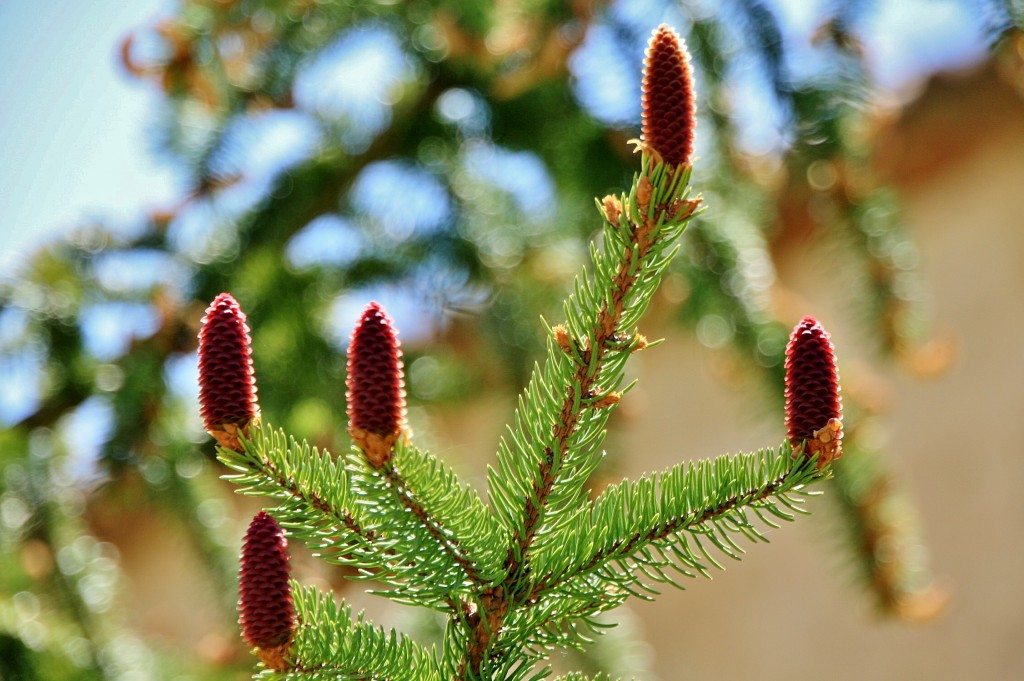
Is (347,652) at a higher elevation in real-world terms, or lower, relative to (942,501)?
higher

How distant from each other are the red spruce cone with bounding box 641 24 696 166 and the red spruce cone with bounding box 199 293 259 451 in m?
0.15

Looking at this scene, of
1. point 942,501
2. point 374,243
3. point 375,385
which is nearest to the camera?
point 375,385

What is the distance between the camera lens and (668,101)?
344mm

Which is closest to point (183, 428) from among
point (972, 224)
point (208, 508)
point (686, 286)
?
point (208, 508)

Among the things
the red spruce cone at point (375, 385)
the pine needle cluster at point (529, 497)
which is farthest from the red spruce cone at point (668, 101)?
the red spruce cone at point (375, 385)

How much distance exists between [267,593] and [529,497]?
0.33ft

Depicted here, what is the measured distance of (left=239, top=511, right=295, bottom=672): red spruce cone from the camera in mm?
357

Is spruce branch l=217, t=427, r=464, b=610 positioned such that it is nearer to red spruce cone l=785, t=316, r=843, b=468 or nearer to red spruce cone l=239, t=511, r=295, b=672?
red spruce cone l=239, t=511, r=295, b=672

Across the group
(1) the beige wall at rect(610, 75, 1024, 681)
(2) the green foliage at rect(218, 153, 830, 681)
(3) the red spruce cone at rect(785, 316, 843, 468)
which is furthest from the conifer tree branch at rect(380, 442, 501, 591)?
(1) the beige wall at rect(610, 75, 1024, 681)

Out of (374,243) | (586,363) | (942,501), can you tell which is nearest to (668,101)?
(586,363)

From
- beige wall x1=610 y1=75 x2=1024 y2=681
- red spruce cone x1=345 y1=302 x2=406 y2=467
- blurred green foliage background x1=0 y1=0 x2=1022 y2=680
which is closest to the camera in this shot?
red spruce cone x1=345 y1=302 x2=406 y2=467

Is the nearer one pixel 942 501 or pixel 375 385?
pixel 375 385

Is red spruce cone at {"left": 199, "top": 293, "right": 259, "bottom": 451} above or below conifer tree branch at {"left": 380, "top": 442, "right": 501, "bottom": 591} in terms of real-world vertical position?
above

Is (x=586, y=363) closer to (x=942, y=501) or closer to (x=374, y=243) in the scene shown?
(x=374, y=243)
